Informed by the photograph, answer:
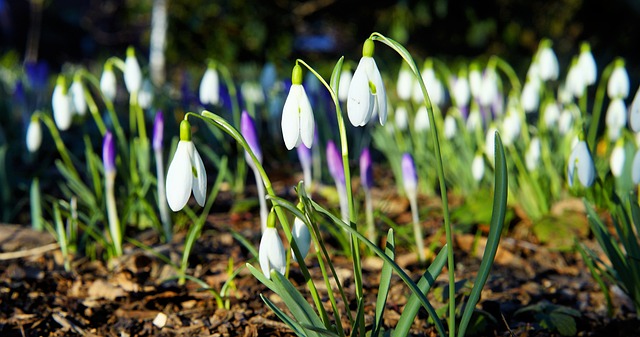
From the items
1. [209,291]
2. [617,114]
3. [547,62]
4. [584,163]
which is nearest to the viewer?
[584,163]

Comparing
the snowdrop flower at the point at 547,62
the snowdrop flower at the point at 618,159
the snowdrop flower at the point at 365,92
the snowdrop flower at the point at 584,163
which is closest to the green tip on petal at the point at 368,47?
the snowdrop flower at the point at 365,92

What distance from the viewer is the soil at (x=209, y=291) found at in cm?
188

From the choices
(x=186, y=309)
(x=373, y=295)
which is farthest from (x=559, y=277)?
(x=186, y=309)

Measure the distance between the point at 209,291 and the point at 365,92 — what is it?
0.99 metres

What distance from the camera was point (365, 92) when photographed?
1.31 metres

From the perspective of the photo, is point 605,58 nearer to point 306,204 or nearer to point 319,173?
point 319,173

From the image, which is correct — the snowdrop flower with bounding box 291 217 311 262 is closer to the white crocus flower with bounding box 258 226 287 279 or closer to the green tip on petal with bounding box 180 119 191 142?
the white crocus flower with bounding box 258 226 287 279

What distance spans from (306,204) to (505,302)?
91 centimetres

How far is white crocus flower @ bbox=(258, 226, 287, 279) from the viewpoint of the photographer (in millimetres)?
1347

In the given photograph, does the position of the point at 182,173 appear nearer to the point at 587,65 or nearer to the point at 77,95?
the point at 77,95

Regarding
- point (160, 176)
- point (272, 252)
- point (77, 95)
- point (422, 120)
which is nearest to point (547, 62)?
point (422, 120)

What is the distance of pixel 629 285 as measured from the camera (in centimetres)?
182

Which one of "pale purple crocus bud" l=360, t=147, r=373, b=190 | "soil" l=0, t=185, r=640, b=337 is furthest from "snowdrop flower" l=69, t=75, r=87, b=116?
"pale purple crocus bud" l=360, t=147, r=373, b=190

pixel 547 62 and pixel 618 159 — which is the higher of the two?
pixel 547 62
